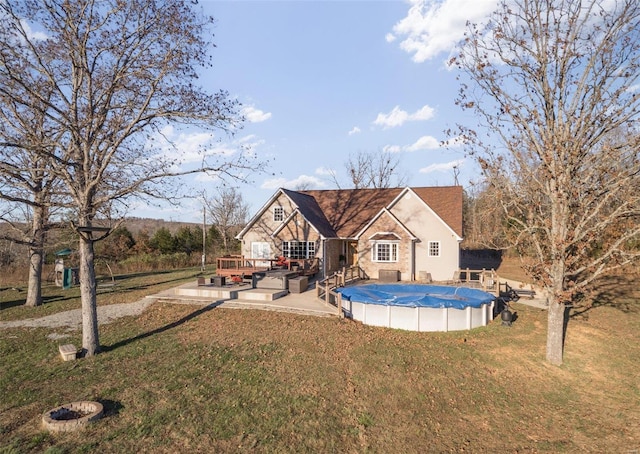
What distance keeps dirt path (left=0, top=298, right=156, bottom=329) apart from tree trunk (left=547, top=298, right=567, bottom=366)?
14866mm

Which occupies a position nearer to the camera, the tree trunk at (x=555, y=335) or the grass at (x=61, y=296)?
the tree trunk at (x=555, y=335)

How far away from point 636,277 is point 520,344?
19.3m

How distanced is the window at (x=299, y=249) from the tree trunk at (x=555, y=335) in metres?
14.0

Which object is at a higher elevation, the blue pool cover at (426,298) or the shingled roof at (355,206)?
the shingled roof at (355,206)

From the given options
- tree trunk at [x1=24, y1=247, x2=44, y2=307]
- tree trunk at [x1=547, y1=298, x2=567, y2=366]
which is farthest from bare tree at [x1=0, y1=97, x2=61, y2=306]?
tree trunk at [x1=547, y1=298, x2=567, y2=366]

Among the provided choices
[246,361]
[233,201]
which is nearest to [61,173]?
[246,361]

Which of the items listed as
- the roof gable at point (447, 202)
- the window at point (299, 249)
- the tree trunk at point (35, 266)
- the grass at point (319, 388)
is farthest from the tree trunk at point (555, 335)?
the tree trunk at point (35, 266)

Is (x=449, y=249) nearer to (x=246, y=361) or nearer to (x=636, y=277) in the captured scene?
(x=636, y=277)

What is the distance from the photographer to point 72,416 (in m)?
7.30

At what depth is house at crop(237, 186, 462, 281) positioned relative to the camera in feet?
76.0

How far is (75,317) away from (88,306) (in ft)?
15.4

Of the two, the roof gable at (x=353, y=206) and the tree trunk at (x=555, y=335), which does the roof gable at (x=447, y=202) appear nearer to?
the roof gable at (x=353, y=206)

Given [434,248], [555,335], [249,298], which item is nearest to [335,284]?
[249,298]

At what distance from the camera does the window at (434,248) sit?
76.4ft
